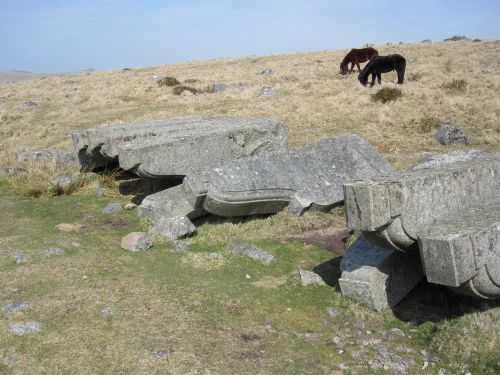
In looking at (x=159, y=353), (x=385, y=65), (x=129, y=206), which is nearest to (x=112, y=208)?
(x=129, y=206)

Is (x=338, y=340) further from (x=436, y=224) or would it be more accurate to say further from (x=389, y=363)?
(x=436, y=224)

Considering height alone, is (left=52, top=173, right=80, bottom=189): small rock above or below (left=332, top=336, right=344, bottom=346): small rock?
above

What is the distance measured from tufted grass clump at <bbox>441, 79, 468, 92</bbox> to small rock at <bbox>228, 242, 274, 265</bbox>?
15574mm

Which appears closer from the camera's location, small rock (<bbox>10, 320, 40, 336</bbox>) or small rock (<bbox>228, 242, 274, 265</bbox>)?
small rock (<bbox>10, 320, 40, 336</bbox>)

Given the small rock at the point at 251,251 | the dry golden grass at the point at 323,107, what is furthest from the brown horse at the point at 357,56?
the small rock at the point at 251,251

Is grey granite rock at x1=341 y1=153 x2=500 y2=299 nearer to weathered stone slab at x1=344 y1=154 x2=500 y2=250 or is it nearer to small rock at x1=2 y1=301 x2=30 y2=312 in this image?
weathered stone slab at x1=344 y1=154 x2=500 y2=250

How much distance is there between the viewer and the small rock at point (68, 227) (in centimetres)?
749

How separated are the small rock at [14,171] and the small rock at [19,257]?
5.10 meters

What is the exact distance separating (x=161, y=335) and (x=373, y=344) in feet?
6.49

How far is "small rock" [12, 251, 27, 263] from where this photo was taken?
6168mm

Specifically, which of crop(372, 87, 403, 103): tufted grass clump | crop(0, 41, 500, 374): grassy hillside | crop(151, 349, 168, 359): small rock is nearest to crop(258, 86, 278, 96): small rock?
crop(372, 87, 403, 103): tufted grass clump

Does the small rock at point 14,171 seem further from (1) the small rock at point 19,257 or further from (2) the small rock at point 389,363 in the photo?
(2) the small rock at point 389,363

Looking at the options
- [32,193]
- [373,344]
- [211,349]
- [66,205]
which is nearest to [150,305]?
[211,349]

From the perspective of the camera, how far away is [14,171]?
11.0m
